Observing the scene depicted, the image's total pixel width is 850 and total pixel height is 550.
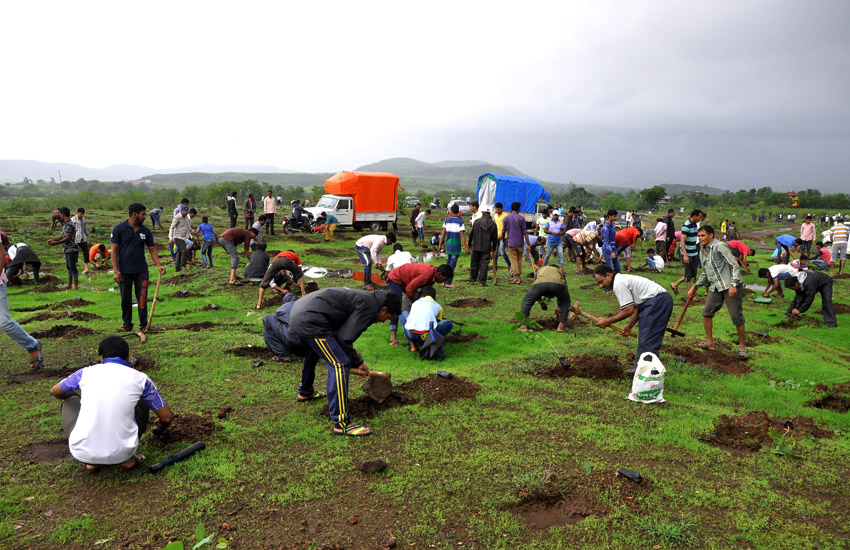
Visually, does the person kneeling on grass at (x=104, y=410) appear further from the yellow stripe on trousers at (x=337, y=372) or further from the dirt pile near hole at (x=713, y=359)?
the dirt pile near hole at (x=713, y=359)

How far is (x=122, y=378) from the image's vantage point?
13.5 ft

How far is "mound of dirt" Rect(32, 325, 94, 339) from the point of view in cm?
856

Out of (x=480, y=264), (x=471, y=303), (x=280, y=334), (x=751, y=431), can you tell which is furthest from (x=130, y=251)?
(x=751, y=431)

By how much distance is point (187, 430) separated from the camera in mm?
5047

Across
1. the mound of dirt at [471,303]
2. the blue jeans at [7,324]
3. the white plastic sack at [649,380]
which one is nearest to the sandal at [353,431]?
the white plastic sack at [649,380]

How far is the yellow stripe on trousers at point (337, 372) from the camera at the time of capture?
497 centimetres

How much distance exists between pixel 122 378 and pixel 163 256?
54.9 feet

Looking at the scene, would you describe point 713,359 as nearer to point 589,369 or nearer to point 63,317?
point 589,369

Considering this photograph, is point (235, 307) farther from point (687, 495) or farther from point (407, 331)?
point (687, 495)

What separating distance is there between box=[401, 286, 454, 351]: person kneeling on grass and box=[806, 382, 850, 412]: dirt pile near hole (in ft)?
16.4

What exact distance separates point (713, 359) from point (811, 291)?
4.43 meters

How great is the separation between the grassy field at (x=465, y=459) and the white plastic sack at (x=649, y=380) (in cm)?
15

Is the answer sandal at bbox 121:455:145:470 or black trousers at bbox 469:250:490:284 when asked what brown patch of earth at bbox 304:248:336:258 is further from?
sandal at bbox 121:455:145:470

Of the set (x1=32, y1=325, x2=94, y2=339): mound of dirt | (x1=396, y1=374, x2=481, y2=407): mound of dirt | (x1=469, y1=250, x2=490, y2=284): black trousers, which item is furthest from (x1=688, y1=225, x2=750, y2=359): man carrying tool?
(x1=32, y1=325, x2=94, y2=339): mound of dirt
